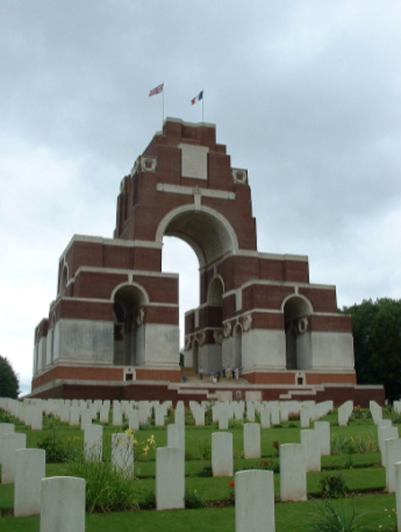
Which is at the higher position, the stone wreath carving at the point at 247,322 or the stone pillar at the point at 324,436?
the stone wreath carving at the point at 247,322

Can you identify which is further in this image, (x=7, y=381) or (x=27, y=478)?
(x=7, y=381)

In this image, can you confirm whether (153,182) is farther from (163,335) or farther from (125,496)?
(125,496)

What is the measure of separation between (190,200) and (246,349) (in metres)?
10.5

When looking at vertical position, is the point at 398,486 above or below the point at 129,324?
below

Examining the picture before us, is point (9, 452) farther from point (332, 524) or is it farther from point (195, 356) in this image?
point (195, 356)

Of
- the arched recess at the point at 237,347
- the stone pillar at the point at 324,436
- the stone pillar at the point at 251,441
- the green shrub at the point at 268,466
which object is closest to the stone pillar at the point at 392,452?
the green shrub at the point at 268,466

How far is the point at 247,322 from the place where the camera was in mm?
39094

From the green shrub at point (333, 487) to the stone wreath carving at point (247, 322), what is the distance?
30451 mm

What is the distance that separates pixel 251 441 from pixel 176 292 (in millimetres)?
27681

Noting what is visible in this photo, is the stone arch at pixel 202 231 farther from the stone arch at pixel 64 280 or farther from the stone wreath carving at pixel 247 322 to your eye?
the stone arch at pixel 64 280

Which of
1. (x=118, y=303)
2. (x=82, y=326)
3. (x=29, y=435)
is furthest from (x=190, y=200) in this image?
(x=29, y=435)

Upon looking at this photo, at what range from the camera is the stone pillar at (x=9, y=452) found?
8.66m

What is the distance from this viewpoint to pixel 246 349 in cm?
3922

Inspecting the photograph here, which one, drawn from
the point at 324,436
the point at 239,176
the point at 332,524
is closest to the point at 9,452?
the point at 332,524
